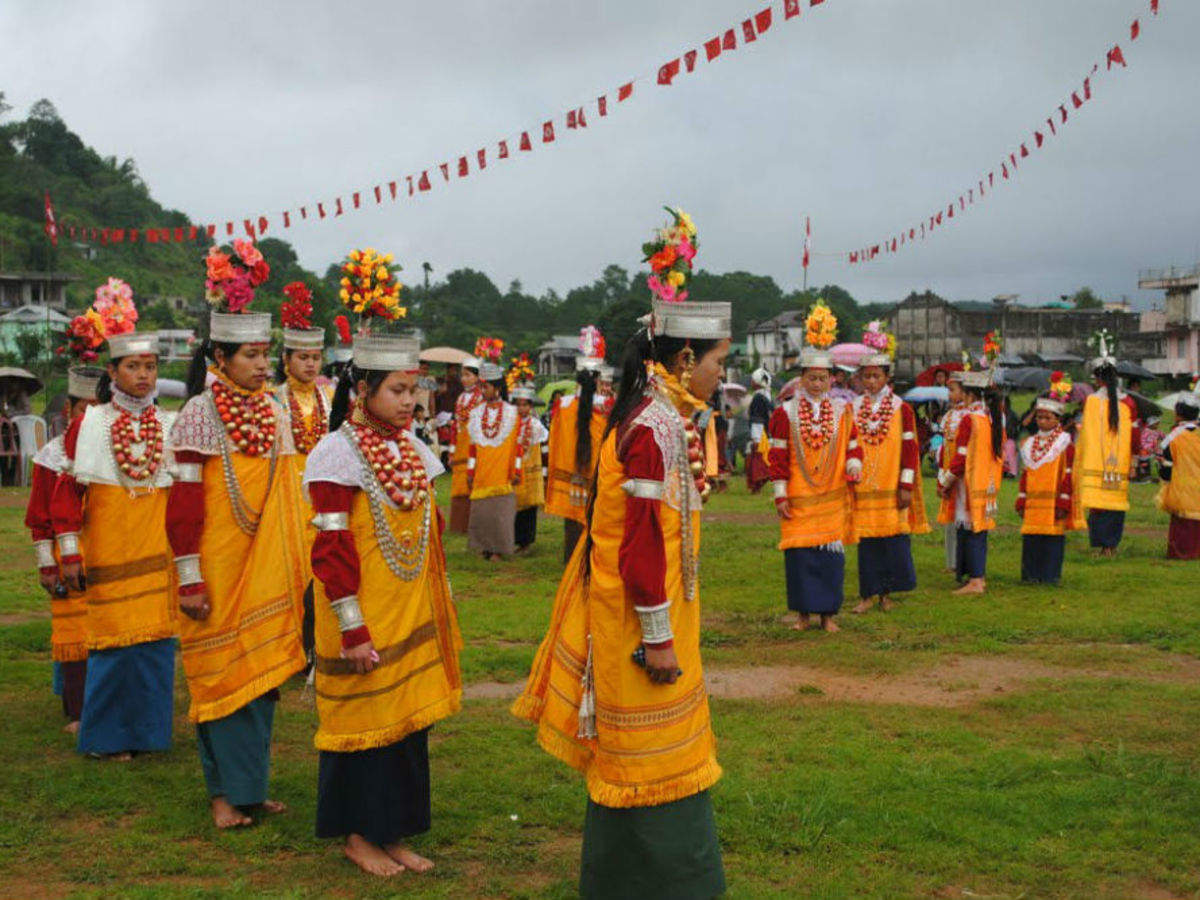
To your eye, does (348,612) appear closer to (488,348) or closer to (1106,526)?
(1106,526)

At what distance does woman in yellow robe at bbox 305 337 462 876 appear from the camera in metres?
4.97

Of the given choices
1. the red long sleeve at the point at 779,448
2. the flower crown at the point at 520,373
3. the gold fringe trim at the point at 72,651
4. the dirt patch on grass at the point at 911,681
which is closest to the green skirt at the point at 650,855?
the dirt patch on grass at the point at 911,681

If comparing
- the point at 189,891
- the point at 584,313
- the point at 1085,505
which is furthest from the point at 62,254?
the point at 189,891

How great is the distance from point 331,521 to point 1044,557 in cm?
925

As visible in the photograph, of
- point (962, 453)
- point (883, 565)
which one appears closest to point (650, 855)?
point (883, 565)

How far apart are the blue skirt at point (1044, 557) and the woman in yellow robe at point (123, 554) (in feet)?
28.3

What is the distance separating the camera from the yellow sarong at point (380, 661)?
504 centimetres

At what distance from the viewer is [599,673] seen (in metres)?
4.55

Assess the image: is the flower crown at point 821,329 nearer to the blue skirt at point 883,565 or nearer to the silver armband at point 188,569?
the blue skirt at point 883,565

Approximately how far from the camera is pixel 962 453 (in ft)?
38.6

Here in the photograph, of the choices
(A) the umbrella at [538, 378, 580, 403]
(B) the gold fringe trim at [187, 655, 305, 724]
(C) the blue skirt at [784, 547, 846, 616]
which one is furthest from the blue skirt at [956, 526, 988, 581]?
(A) the umbrella at [538, 378, 580, 403]

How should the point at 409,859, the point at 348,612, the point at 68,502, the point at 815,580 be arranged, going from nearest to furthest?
1. the point at 348,612
2. the point at 409,859
3. the point at 68,502
4. the point at 815,580

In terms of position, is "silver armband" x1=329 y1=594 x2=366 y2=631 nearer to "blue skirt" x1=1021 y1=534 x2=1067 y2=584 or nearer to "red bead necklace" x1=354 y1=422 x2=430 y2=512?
"red bead necklace" x1=354 y1=422 x2=430 y2=512

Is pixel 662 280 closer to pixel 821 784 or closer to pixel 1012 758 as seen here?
pixel 821 784
